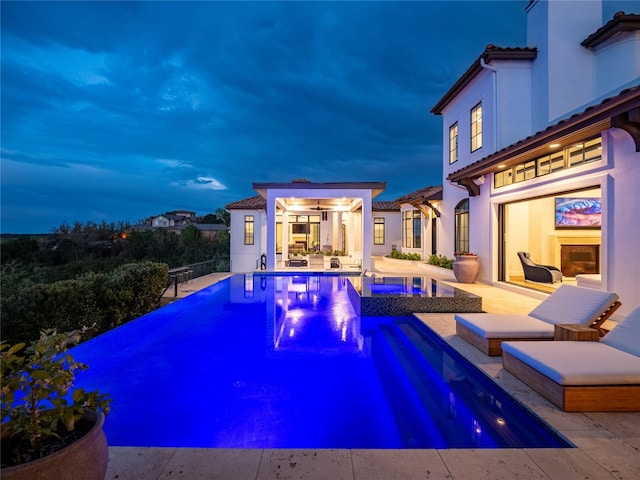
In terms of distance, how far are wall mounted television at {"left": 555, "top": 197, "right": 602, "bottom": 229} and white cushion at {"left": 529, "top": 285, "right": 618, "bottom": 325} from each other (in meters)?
9.15

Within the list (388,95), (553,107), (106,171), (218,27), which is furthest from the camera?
(106,171)

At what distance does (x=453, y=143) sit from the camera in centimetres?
1542

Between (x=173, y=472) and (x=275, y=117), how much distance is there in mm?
46787

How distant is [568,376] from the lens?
3207mm

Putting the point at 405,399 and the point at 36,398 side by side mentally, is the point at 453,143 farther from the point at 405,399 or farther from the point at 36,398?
the point at 36,398

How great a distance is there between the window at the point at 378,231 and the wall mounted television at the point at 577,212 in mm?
13249

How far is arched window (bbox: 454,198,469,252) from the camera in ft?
44.1

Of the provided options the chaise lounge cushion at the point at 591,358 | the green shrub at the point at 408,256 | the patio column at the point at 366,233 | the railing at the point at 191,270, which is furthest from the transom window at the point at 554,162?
the railing at the point at 191,270

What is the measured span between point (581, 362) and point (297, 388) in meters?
3.17

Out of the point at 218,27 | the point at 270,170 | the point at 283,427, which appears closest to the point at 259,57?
the point at 218,27

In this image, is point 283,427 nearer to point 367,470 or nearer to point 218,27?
point 367,470

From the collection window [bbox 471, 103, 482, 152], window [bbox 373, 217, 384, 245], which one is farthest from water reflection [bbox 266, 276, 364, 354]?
window [bbox 373, 217, 384, 245]

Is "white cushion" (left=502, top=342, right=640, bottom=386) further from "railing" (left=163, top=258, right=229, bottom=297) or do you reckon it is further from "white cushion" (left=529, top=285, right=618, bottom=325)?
"railing" (left=163, top=258, right=229, bottom=297)

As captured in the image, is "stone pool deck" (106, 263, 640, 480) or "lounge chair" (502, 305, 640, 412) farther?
"lounge chair" (502, 305, 640, 412)
